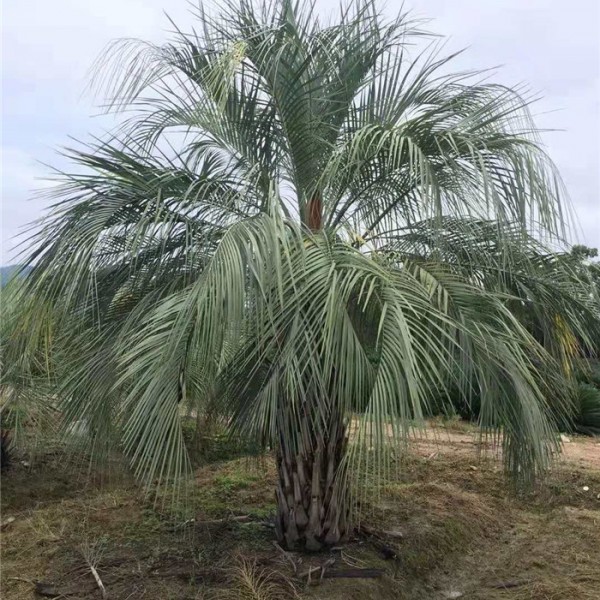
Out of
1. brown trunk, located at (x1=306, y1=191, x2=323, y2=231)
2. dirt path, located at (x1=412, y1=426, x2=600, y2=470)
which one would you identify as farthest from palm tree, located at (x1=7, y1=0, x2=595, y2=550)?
dirt path, located at (x1=412, y1=426, x2=600, y2=470)

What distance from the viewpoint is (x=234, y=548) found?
4.67m

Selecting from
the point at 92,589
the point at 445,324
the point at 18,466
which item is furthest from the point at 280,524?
the point at 18,466

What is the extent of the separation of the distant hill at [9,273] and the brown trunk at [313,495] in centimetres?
200

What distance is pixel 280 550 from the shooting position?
4.56m

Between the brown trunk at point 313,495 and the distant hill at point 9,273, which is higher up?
the distant hill at point 9,273

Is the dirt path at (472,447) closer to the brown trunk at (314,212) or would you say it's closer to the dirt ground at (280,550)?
the dirt ground at (280,550)

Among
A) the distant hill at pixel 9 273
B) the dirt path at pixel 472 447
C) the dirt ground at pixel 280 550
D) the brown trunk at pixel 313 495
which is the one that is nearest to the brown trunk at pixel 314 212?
the brown trunk at pixel 313 495

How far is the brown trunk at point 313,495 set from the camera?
14.5 feet

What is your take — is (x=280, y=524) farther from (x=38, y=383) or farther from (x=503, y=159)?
(x=503, y=159)

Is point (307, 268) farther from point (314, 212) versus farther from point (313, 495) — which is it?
point (313, 495)

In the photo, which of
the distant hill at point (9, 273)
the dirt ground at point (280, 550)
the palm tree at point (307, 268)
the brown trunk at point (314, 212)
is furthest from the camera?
the brown trunk at point (314, 212)

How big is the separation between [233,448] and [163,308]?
16.3ft

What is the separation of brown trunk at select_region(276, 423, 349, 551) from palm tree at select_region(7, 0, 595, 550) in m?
0.01

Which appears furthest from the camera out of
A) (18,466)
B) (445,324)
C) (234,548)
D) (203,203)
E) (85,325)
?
(18,466)
